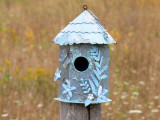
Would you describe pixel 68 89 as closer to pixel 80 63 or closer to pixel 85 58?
pixel 85 58

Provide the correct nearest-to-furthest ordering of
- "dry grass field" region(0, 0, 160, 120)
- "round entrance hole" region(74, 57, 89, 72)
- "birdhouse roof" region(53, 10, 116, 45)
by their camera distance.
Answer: "birdhouse roof" region(53, 10, 116, 45) < "round entrance hole" region(74, 57, 89, 72) < "dry grass field" region(0, 0, 160, 120)

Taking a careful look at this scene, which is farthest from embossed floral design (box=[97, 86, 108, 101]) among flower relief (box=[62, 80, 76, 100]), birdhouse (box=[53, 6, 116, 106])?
flower relief (box=[62, 80, 76, 100])

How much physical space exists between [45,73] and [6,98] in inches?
27.9

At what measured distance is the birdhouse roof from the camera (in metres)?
2.62

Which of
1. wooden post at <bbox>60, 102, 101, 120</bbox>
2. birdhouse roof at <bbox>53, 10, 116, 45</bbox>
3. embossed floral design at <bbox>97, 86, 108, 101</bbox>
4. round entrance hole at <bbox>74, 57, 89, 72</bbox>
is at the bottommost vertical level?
wooden post at <bbox>60, 102, 101, 120</bbox>

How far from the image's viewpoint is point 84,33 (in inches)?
104

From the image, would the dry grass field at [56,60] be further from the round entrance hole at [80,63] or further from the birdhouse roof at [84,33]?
the birdhouse roof at [84,33]

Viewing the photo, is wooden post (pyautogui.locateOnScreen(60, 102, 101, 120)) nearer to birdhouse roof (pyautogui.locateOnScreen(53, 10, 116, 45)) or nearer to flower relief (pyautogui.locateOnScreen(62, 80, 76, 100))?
flower relief (pyautogui.locateOnScreen(62, 80, 76, 100))

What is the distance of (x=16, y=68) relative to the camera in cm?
531

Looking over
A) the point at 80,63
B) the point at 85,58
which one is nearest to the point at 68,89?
the point at 85,58

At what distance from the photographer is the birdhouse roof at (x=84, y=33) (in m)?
2.62

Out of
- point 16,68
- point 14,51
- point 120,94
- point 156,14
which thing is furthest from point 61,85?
point 156,14

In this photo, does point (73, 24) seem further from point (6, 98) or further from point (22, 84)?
point (22, 84)

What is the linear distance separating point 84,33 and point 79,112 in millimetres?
544
